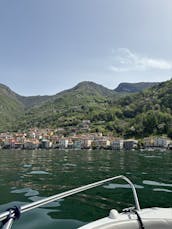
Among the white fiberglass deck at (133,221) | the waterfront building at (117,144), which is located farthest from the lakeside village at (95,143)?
the white fiberglass deck at (133,221)

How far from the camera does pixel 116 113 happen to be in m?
188

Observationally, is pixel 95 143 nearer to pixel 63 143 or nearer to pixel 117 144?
pixel 117 144

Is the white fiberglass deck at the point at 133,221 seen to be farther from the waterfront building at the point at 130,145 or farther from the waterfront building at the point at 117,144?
the waterfront building at the point at 117,144

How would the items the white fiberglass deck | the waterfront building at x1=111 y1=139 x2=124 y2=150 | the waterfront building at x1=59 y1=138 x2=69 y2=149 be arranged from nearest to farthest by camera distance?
the white fiberglass deck, the waterfront building at x1=111 y1=139 x2=124 y2=150, the waterfront building at x1=59 y1=138 x2=69 y2=149

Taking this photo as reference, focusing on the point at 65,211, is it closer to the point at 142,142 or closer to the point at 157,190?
the point at 157,190

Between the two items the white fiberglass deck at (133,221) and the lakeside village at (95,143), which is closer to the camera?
the white fiberglass deck at (133,221)

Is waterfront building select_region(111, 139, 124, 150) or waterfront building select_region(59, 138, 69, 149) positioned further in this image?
waterfront building select_region(59, 138, 69, 149)

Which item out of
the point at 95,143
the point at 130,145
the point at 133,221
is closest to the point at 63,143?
the point at 95,143

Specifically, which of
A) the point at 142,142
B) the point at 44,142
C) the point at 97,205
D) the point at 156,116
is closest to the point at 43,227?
the point at 97,205

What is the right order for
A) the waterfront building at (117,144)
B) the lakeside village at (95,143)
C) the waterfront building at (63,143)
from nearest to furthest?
the lakeside village at (95,143) < the waterfront building at (117,144) < the waterfront building at (63,143)

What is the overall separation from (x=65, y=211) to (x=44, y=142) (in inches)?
5152

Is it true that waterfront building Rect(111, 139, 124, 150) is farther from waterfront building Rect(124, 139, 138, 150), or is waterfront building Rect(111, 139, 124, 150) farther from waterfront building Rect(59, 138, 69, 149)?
waterfront building Rect(59, 138, 69, 149)

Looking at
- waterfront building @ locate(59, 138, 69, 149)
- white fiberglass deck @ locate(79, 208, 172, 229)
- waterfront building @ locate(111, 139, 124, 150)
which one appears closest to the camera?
white fiberglass deck @ locate(79, 208, 172, 229)

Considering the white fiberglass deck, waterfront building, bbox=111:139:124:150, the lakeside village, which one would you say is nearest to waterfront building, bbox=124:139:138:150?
the lakeside village
